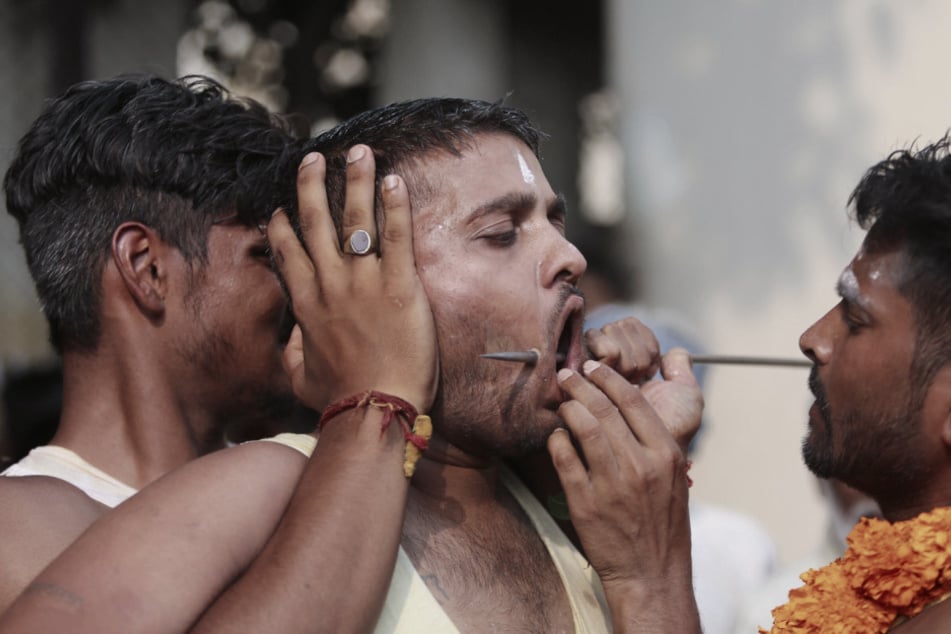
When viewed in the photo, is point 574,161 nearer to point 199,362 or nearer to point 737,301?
point 737,301

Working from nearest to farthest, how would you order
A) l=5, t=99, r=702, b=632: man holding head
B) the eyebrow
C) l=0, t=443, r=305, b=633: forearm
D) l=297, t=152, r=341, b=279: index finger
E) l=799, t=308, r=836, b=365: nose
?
l=0, t=443, r=305, b=633: forearm
l=5, t=99, r=702, b=632: man holding head
l=297, t=152, r=341, b=279: index finger
the eyebrow
l=799, t=308, r=836, b=365: nose

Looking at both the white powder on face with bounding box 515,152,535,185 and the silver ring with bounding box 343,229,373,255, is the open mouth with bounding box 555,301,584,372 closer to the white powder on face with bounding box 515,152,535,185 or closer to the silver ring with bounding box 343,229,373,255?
the white powder on face with bounding box 515,152,535,185

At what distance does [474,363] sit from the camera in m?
2.48

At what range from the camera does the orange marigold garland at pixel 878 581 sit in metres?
2.46

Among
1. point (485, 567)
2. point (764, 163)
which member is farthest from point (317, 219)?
point (764, 163)

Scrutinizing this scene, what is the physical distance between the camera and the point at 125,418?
280 cm

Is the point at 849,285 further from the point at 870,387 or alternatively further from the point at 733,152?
the point at 733,152

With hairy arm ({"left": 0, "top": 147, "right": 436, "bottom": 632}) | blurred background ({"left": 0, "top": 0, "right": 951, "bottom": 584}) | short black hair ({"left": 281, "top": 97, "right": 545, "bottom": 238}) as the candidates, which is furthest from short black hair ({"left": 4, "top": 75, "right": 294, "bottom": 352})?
blurred background ({"left": 0, "top": 0, "right": 951, "bottom": 584})

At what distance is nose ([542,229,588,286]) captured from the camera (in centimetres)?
253

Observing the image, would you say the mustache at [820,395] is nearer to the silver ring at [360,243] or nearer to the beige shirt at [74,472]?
the silver ring at [360,243]

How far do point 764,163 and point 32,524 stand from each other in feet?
15.6

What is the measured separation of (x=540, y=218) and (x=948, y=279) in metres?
0.86

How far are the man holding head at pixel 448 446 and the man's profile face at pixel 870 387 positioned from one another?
31 cm

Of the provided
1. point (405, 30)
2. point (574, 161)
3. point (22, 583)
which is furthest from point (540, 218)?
point (574, 161)
